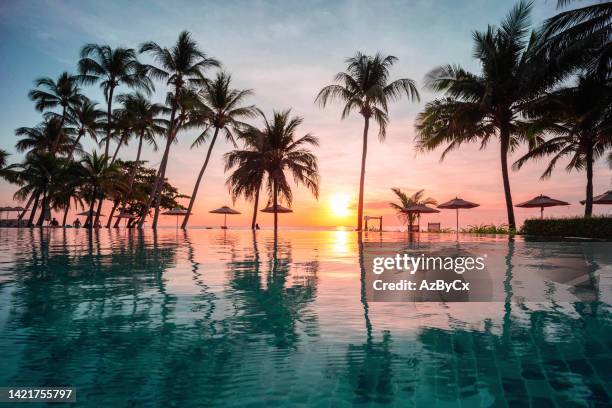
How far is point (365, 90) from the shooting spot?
25.2m

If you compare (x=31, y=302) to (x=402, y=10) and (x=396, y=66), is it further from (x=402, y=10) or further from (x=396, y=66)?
(x=396, y=66)

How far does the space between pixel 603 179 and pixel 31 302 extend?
2694cm

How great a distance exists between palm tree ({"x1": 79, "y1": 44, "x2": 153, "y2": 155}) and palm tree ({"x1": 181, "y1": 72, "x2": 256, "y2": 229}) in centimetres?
614

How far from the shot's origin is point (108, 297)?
476 cm

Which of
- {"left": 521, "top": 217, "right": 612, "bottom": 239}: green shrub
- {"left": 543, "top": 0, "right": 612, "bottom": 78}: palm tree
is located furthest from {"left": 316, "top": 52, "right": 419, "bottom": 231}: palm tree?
{"left": 543, "top": 0, "right": 612, "bottom": 78}: palm tree

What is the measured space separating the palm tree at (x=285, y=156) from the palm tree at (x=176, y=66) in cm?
564

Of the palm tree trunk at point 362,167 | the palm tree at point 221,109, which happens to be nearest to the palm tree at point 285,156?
the palm tree at point 221,109

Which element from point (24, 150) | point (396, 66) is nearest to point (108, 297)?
point (396, 66)

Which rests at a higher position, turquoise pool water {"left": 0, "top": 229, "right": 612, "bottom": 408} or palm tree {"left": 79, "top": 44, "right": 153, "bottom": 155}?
palm tree {"left": 79, "top": 44, "right": 153, "bottom": 155}

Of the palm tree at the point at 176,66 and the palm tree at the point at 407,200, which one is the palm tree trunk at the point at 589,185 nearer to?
the palm tree at the point at 407,200

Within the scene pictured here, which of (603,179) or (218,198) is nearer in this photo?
(603,179)

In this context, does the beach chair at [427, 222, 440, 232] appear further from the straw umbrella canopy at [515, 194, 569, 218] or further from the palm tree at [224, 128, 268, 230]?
the palm tree at [224, 128, 268, 230]

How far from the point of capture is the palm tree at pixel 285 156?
2916 centimetres

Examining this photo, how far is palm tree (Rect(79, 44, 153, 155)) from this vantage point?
31766 millimetres
